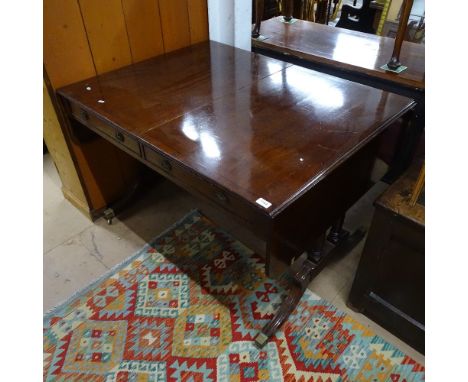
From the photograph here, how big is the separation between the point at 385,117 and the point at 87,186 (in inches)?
52.8

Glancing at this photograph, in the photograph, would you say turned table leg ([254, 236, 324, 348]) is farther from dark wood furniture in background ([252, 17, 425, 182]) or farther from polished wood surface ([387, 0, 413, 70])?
polished wood surface ([387, 0, 413, 70])

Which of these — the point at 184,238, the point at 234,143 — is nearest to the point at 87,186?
the point at 184,238

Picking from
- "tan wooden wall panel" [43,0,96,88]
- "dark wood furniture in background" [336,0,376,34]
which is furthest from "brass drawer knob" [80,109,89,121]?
"dark wood furniture in background" [336,0,376,34]

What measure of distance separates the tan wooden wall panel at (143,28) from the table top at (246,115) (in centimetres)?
7

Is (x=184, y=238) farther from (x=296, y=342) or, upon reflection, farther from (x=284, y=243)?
(x=284, y=243)

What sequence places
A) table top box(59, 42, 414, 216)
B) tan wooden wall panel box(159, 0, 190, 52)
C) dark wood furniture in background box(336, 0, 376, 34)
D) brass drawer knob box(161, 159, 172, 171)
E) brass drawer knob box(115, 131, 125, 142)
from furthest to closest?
1. dark wood furniture in background box(336, 0, 376, 34)
2. tan wooden wall panel box(159, 0, 190, 52)
3. brass drawer knob box(115, 131, 125, 142)
4. brass drawer knob box(161, 159, 172, 171)
5. table top box(59, 42, 414, 216)

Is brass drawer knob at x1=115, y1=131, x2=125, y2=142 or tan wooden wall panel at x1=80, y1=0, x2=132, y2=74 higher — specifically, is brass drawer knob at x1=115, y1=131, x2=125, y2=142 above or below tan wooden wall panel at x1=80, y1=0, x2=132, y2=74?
below

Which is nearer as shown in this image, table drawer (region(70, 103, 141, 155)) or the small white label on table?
the small white label on table

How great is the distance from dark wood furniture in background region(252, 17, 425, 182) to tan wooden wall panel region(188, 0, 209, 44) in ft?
0.87

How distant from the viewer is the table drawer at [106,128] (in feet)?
3.77

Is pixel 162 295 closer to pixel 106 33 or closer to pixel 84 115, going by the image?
pixel 84 115

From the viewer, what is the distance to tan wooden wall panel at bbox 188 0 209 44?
164 cm

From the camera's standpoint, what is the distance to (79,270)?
5.25 feet

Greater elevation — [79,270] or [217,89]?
[217,89]
